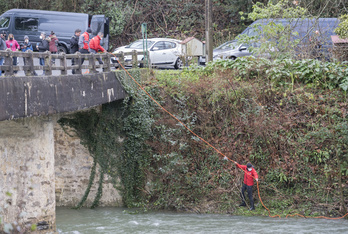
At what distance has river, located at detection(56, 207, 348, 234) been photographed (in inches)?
555

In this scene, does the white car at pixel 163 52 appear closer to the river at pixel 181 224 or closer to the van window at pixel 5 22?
the van window at pixel 5 22

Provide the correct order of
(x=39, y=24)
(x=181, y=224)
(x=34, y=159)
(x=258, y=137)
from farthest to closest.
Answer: (x=39, y=24) < (x=258, y=137) < (x=181, y=224) < (x=34, y=159)

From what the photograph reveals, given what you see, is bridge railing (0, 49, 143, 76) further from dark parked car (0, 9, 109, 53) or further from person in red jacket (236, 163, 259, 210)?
dark parked car (0, 9, 109, 53)

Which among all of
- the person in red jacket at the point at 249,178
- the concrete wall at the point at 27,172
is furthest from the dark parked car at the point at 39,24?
the person in red jacket at the point at 249,178

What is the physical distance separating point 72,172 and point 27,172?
16.0 feet

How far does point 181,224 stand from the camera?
14.9 metres

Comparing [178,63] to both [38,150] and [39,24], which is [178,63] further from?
[38,150]

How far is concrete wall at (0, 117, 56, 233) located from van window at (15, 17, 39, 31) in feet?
42.6

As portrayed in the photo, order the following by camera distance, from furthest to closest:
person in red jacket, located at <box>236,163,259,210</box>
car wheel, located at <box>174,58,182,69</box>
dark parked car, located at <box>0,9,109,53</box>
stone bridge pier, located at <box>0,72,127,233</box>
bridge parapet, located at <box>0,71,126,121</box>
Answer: dark parked car, located at <box>0,9,109,53</box>
car wheel, located at <box>174,58,182,69</box>
person in red jacket, located at <box>236,163,259,210</box>
stone bridge pier, located at <box>0,72,127,233</box>
bridge parapet, located at <box>0,71,126,121</box>

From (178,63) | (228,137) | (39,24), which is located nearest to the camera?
(228,137)

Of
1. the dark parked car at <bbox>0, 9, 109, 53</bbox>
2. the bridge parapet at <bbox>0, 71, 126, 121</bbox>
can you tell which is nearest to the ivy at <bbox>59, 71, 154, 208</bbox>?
the bridge parapet at <bbox>0, 71, 126, 121</bbox>

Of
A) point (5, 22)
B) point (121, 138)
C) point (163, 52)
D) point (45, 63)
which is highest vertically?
point (5, 22)

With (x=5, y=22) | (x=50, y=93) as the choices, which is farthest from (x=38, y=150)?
(x=5, y=22)

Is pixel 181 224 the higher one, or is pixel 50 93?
pixel 50 93
